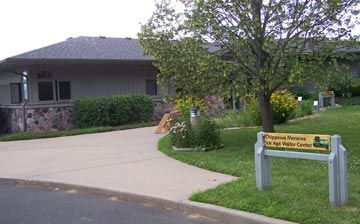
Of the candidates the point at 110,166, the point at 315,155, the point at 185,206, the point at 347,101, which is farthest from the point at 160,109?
the point at 315,155

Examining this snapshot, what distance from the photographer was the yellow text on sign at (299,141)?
6.40m

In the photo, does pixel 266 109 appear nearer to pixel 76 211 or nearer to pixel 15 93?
pixel 76 211

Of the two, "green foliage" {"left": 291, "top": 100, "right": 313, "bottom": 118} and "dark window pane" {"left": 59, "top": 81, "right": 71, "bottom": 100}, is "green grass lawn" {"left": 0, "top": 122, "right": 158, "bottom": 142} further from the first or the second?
"green foliage" {"left": 291, "top": 100, "right": 313, "bottom": 118}

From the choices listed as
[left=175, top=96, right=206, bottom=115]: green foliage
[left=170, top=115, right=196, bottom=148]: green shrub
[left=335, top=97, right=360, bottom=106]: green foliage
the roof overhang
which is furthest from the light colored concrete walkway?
[left=335, top=97, right=360, bottom=106]: green foliage

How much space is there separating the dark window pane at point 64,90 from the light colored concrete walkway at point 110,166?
540 centimetres

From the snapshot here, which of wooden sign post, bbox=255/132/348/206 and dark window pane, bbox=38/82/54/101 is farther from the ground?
dark window pane, bbox=38/82/54/101

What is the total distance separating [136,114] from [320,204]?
1616 cm

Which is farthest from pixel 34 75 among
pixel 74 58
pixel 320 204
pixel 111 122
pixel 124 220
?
pixel 320 204

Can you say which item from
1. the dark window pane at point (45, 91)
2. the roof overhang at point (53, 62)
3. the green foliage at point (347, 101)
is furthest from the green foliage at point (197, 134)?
the green foliage at point (347, 101)

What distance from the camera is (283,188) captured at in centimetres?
Result: 715

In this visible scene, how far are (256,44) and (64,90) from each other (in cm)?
1255

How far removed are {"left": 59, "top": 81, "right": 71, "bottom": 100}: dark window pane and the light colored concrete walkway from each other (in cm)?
540

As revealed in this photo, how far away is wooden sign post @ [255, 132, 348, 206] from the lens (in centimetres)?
615

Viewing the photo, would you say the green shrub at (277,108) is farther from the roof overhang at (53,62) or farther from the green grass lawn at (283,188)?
the green grass lawn at (283,188)
